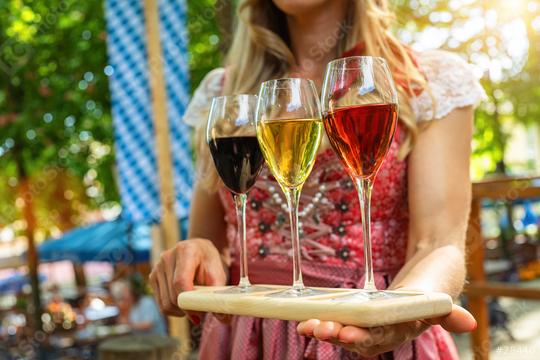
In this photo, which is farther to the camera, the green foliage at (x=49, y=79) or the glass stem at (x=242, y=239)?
the green foliage at (x=49, y=79)

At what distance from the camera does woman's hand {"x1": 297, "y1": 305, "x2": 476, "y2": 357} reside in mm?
958

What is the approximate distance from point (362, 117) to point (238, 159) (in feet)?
0.92

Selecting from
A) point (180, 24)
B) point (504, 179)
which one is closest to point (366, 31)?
point (504, 179)

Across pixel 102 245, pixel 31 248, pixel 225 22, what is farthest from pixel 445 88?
pixel 102 245

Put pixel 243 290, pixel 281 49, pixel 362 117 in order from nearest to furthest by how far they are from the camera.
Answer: pixel 362 117
pixel 243 290
pixel 281 49

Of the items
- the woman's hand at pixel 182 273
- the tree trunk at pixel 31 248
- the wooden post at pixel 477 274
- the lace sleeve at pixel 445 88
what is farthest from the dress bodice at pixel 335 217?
the tree trunk at pixel 31 248

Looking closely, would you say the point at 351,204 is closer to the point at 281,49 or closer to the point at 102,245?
the point at 281,49

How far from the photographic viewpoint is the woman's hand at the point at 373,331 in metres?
0.96

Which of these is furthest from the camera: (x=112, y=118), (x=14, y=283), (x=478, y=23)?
(x=14, y=283)

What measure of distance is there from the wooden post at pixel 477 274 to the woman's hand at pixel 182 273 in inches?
66.3

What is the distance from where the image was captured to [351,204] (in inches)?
66.2

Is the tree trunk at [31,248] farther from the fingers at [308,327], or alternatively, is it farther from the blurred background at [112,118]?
the fingers at [308,327]

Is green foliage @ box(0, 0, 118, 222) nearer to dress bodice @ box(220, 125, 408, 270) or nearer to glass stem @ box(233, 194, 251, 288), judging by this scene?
dress bodice @ box(220, 125, 408, 270)

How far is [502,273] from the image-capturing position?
10.5 meters
